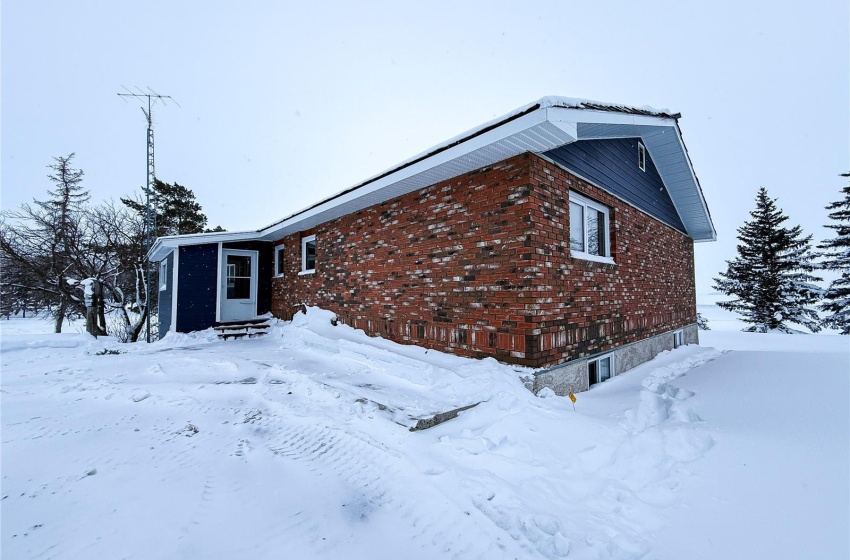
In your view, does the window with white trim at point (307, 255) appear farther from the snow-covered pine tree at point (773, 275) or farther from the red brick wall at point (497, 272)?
the snow-covered pine tree at point (773, 275)

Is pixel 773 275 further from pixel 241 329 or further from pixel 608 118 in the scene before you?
pixel 241 329

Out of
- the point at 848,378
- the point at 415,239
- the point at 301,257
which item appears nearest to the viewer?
the point at 848,378

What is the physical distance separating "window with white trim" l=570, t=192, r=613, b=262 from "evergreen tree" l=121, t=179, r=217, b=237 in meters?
25.3

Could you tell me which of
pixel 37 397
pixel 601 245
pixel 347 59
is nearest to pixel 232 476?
pixel 37 397

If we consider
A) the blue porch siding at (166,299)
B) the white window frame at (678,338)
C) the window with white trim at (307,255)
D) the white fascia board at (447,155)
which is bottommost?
the white window frame at (678,338)

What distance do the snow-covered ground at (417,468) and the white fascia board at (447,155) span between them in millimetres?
2980

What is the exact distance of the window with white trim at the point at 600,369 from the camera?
581cm

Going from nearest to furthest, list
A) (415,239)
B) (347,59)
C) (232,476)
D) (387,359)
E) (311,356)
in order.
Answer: (232,476) < (387,359) < (415,239) < (311,356) < (347,59)

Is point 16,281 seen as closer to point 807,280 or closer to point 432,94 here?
point 807,280

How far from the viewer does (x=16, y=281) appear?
15039 millimetres

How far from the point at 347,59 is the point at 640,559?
117ft

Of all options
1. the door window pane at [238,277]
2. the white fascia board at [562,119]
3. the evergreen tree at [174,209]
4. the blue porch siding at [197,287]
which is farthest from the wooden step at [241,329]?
the evergreen tree at [174,209]

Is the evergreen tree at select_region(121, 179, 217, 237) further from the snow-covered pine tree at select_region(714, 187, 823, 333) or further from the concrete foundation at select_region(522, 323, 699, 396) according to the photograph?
the snow-covered pine tree at select_region(714, 187, 823, 333)

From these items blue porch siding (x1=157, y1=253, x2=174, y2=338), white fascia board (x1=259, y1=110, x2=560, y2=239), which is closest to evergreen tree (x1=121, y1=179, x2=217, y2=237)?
blue porch siding (x1=157, y1=253, x2=174, y2=338)
